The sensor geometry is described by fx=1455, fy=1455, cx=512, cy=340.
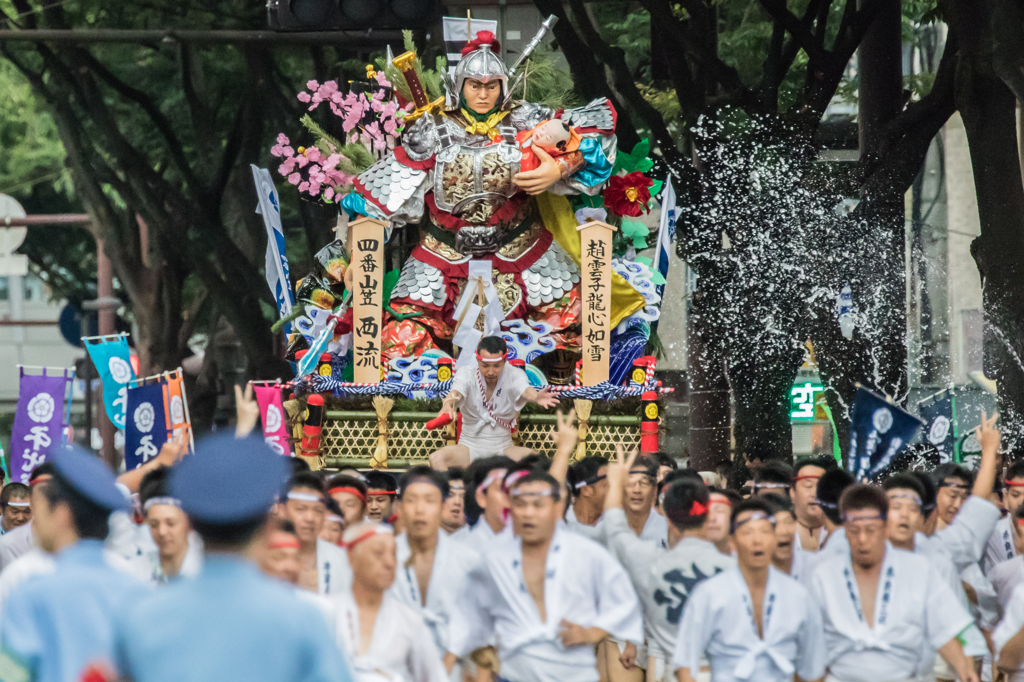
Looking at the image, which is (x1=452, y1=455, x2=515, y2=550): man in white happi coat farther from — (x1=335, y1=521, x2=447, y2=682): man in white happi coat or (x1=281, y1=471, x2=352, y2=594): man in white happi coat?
(x1=335, y1=521, x2=447, y2=682): man in white happi coat

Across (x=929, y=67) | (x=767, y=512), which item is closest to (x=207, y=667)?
(x=767, y=512)

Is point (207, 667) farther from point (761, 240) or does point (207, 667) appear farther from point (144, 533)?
point (761, 240)

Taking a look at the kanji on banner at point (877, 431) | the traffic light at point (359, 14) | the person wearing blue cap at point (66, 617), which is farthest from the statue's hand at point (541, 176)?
the person wearing blue cap at point (66, 617)

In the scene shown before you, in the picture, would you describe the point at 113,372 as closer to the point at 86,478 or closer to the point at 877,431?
the point at 877,431

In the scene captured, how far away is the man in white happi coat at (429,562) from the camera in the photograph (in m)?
5.65

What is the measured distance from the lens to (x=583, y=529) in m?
6.74

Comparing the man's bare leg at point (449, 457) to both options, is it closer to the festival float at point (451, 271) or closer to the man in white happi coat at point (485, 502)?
the festival float at point (451, 271)

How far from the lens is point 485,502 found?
6.54m

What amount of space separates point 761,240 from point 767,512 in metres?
7.41

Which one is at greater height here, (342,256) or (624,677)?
(342,256)

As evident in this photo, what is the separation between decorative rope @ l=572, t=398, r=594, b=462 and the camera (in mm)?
10484

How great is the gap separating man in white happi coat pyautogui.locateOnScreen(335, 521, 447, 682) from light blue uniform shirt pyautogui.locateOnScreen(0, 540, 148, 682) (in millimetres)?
1025

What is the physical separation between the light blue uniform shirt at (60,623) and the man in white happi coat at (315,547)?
189 cm

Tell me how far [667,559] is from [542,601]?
0.75 metres
